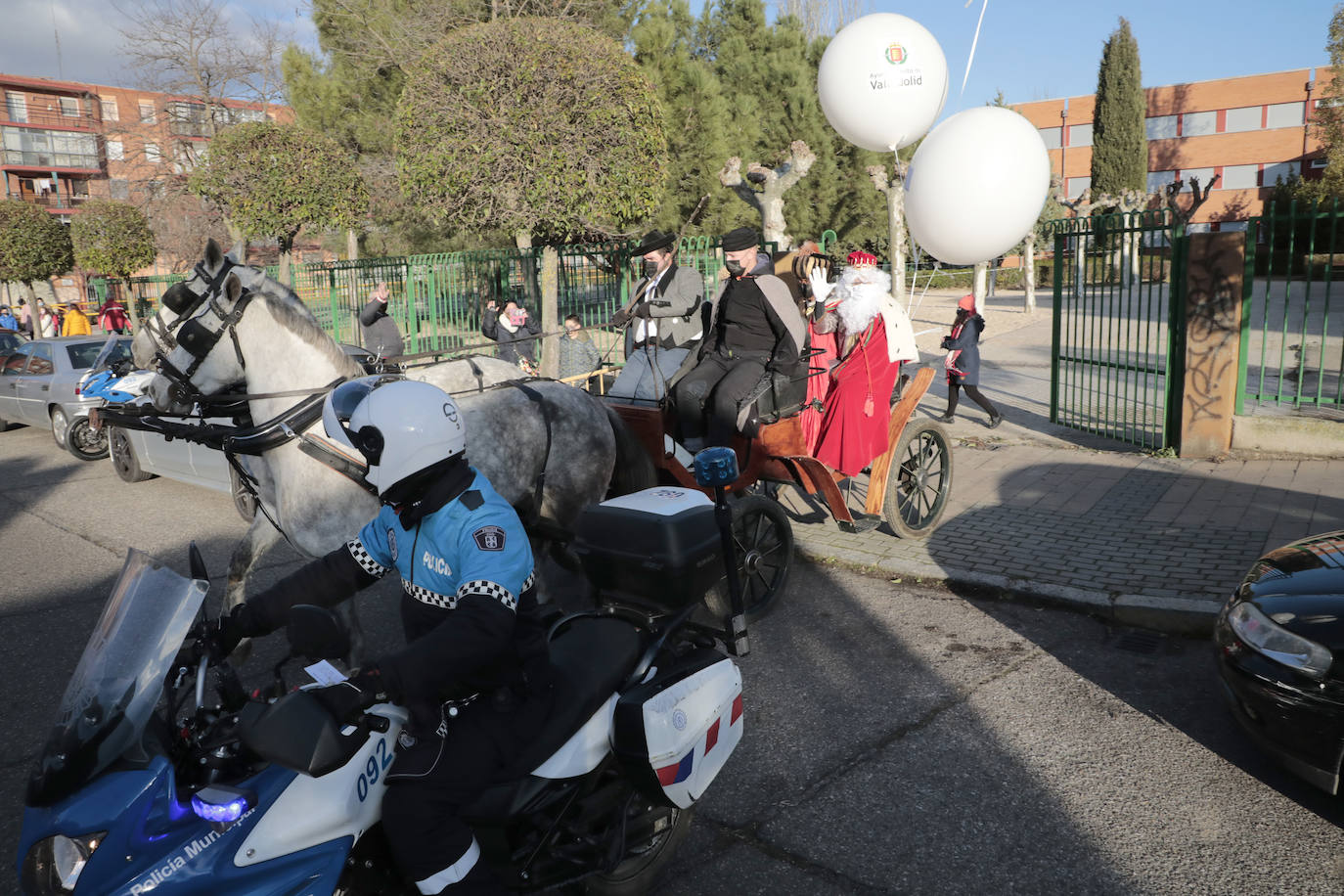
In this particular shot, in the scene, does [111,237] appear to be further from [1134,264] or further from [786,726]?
[786,726]

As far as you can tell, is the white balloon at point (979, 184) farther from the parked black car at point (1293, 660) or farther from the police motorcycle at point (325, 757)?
the police motorcycle at point (325, 757)

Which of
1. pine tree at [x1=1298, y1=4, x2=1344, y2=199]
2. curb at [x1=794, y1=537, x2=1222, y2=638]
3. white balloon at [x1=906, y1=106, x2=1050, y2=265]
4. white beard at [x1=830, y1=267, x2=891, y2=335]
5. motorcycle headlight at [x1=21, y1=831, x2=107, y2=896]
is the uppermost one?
pine tree at [x1=1298, y1=4, x2=1344, y2=199]

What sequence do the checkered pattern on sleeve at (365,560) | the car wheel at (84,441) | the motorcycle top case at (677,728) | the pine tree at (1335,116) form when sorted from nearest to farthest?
the motorcycle top case at (677,728), the checkered pattern on sleeve at (365,560), the car wheel at (84,441), the pine tree at (1335,116)

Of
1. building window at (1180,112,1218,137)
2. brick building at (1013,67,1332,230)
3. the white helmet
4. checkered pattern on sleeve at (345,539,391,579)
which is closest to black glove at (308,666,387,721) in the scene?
the white helmet

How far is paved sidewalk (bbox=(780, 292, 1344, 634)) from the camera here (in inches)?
232

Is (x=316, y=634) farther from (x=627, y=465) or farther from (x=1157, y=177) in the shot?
(x=1157, y=177)

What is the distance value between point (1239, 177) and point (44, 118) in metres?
72.1

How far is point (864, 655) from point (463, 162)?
9751 millimetres

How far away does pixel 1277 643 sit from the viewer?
12.2 feet

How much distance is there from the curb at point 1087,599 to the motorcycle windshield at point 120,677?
4.99 metres

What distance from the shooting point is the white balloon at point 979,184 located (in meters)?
8.00

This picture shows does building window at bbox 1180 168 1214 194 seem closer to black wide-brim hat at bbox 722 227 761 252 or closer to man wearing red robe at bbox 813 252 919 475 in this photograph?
man wearing red robe at bbox 813 252 919 475

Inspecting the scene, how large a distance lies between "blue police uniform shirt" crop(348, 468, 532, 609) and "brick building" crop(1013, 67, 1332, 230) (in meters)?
57.7

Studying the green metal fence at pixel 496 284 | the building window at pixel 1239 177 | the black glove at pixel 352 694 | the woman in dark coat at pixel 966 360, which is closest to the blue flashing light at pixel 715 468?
the black glove at pixel 352 694
